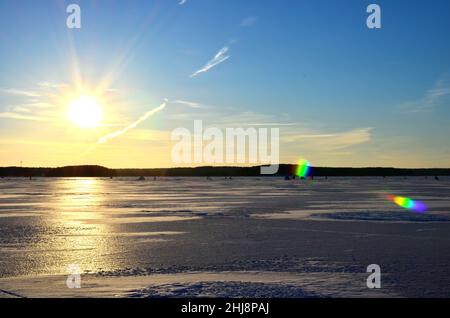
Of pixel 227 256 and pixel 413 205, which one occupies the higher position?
pixel 413 205

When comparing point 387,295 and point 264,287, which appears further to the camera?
point 264,287

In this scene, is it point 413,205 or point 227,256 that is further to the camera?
point 413,205

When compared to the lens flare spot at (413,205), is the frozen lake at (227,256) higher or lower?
lower

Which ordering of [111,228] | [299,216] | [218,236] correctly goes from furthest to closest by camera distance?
[299,216], [111,228], [218,236]

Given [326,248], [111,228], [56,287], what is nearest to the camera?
[56,287]

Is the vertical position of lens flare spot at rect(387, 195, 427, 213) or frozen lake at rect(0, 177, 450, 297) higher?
lens flare spot at rect(387, 195, 427, 213)

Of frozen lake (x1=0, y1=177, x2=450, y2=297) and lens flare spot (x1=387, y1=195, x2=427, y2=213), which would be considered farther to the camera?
lens flare spot (x1=387, y1=195, x2=427, y2=213)

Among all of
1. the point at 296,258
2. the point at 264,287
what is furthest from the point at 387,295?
the point at 296,258

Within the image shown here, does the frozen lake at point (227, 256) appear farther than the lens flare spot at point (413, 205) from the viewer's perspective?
No

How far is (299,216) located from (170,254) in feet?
36.3

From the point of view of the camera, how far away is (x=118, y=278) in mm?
9695
